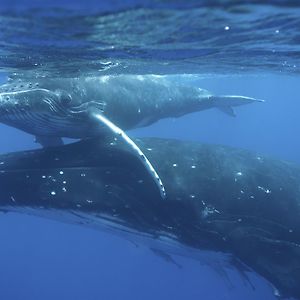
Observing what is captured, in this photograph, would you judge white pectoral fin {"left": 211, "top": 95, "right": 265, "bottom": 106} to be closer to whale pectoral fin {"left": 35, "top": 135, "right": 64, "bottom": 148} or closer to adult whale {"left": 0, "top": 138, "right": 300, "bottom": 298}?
adult whale {"left": 0, "top": 138, "right": 300, "bottom": 298}

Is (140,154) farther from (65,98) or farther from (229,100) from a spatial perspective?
(229,100)

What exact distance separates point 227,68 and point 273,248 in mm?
13612

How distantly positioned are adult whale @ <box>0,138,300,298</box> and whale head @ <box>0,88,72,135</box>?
707 millimetres

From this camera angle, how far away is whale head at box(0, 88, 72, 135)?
33.0ft

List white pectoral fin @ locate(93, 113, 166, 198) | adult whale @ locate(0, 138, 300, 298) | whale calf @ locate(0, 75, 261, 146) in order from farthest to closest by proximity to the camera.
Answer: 1. whale calf @ locate(0, 75, 261, 146)
2. adult whale @ locate(0, 138, 300, 298)
3. white pectoral fin @ locate(93, 113, 166, 198)

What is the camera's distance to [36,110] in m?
10.2

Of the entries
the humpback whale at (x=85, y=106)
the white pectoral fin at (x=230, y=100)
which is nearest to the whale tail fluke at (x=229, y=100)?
the white pectoral fin at (x=230, y=100)

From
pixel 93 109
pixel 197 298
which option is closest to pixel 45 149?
pixel 93 109

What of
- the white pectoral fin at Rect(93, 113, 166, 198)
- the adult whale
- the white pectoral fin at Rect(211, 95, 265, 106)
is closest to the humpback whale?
the white pectoral fin at Rect(93, 113, 166, 198)

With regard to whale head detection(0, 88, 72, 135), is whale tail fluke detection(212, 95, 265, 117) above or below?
below

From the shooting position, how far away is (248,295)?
1650 cm

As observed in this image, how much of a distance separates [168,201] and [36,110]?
12.2 ft

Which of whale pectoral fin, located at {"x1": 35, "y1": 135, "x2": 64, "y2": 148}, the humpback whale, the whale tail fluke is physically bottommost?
the whale tail fluke

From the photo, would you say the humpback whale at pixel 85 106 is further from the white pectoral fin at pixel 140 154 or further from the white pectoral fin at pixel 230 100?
the white pectoral fin at pixel 230 100
